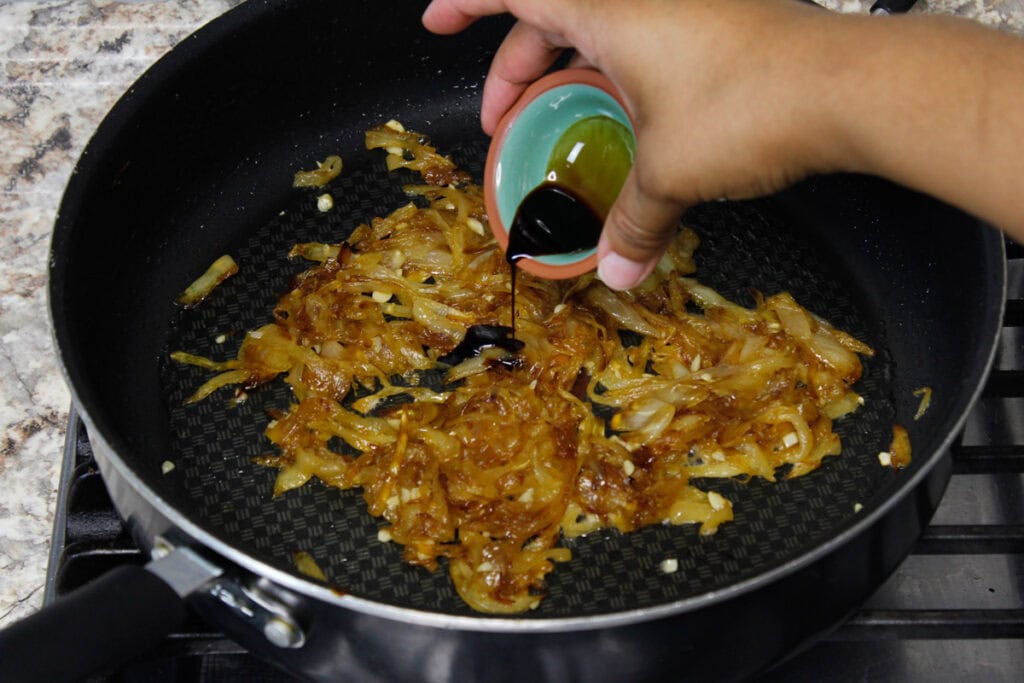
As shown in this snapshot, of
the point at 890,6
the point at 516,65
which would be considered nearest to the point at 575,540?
the point at 516,65

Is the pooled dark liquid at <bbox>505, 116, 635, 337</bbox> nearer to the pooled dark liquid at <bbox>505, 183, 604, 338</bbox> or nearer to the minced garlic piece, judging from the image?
the pooled dark liquid at <bbox>505, 183, 604, 338</bbox>

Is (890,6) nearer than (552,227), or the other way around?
(552,227)

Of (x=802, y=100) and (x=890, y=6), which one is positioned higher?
(x=802, y=100)

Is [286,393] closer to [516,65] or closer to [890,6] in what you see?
[516,65]

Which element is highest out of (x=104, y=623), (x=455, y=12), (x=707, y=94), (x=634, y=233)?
(x=707, y=94)

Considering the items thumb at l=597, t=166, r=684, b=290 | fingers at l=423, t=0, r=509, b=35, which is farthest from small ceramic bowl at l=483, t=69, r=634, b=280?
thumb at l=597, t=166, r=684, b=290

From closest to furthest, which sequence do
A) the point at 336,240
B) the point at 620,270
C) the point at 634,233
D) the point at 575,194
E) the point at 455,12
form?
the point at 634,233 < the point at 620,270 < the point at 455,12 < the point at 575,194 < the point at 336,240

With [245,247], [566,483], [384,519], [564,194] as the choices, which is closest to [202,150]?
[245,247]

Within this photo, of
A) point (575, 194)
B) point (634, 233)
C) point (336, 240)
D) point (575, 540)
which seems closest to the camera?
point (634, 233)
